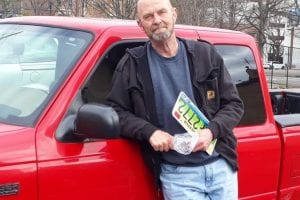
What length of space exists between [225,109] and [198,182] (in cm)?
43

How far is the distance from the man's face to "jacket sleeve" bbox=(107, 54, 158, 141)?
0.20 meters

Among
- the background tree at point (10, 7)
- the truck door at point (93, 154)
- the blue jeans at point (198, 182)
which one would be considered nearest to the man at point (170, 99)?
the blue jeans at point (198, 182)

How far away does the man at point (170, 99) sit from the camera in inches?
115

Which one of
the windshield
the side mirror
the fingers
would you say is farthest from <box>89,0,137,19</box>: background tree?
the side mirror

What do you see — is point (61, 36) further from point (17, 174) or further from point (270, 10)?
point (270, 10)

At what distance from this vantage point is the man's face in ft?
9.53

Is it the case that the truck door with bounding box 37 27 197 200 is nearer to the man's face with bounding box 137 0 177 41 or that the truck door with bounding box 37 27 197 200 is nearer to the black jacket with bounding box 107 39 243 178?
the black jacket with bounding box 107 39 243 178

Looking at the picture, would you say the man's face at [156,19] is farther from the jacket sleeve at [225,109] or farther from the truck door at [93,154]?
the jacket sleeve at [225,109]

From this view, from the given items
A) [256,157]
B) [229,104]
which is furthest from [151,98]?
[256,157]

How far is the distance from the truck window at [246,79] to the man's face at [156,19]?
82cm

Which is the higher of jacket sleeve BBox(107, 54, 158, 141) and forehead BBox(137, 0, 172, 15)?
forehead BBox(137, 0, 172, 15)

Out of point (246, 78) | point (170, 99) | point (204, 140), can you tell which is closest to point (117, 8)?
point (246, 78)

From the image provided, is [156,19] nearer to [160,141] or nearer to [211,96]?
[211,96]

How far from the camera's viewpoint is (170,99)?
Answer: 2.92 metres
